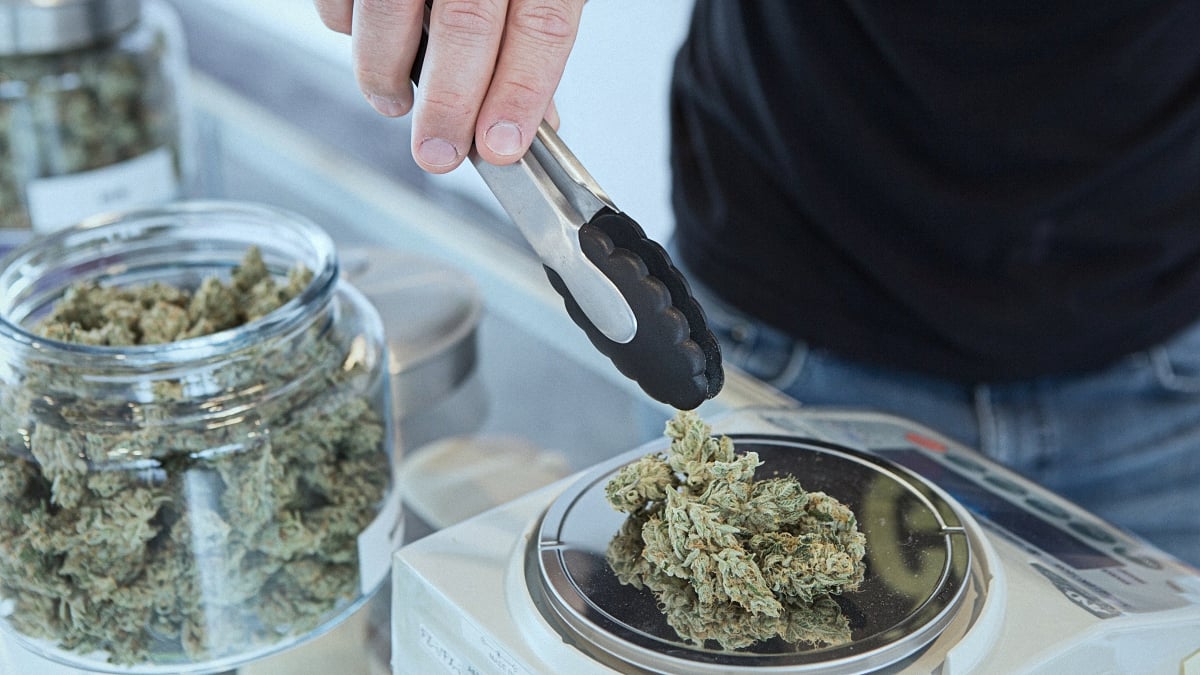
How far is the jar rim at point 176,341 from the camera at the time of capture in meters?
0.45

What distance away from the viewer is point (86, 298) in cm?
52

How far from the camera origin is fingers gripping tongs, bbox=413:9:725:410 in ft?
1.26

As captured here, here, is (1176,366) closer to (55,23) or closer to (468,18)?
(468,18)

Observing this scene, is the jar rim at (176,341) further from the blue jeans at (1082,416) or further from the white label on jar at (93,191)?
the blue jeans at (1082,416)

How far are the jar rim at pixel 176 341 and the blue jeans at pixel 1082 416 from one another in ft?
1.22

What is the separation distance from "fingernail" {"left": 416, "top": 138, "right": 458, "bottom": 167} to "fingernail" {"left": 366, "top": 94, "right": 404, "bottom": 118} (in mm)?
44

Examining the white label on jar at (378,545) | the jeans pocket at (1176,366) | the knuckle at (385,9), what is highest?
the knuckle at (385,9)

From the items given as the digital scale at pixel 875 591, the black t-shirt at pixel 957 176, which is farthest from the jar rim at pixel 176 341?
the black t-shirt at pixel 957 176

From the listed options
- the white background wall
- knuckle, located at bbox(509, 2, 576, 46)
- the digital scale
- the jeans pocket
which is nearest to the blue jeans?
the jeans pocket

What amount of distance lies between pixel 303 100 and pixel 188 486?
1.97 m

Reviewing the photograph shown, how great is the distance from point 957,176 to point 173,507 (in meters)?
0.53

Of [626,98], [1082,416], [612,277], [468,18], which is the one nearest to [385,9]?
[468,18]

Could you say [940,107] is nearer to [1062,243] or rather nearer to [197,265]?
[1062,243]

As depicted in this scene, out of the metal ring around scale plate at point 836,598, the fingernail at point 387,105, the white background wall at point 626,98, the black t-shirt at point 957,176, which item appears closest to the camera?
the metal ring around scale plate at point 836,598
